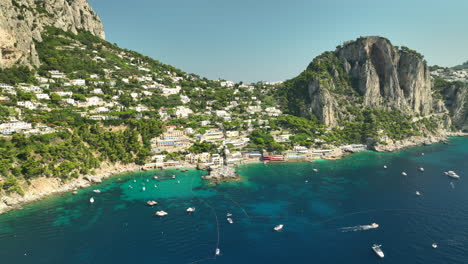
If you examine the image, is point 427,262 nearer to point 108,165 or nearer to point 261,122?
point 108,165

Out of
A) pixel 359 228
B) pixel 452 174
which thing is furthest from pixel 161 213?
pixel 452 174

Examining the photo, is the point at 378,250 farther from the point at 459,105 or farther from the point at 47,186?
the point at 459,105

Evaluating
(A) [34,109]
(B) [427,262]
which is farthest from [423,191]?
(A) [34,109]

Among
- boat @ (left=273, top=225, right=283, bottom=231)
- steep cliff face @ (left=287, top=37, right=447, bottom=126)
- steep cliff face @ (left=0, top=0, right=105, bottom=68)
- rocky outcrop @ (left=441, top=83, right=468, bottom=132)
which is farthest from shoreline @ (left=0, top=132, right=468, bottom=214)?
rocky outcrop @ (left=441, top=83, right=468, bottom=132)

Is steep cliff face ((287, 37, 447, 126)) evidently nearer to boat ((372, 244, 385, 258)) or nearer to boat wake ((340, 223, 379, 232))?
boat wake ((340, 223, 379, 232))

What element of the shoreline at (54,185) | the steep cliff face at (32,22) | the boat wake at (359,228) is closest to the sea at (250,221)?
the boat wake at (359,228)

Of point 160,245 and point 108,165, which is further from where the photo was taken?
point 108,165

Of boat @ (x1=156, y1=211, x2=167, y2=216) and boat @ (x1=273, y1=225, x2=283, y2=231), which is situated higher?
boat @ (x1=156, y1=211, x2=167, y2=216)
